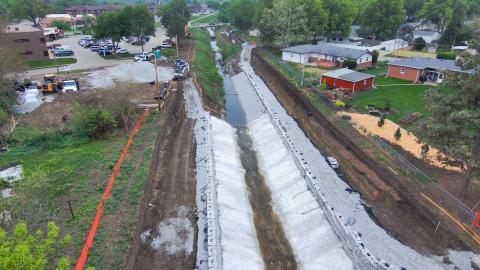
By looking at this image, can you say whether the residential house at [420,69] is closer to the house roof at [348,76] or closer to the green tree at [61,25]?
the house roof at [348,76]

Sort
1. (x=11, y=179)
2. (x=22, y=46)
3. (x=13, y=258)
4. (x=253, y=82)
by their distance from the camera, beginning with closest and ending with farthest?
1. (x=13, y=258)
2. (x=11, y=179)
3. (x=253, y=82)
4. (x=22, y=46)

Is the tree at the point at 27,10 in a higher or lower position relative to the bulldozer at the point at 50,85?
higher

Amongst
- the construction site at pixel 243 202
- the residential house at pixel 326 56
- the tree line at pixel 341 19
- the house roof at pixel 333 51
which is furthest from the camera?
the tree line at pixel 341 19

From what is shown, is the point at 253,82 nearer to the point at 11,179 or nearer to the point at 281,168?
the point at 281,168

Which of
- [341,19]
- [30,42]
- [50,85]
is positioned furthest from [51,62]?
[341,19]

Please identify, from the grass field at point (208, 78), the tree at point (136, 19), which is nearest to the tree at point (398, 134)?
the grass field at point (208, 78)

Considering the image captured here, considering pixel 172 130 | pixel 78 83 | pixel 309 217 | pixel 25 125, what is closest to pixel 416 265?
pixel 309 217

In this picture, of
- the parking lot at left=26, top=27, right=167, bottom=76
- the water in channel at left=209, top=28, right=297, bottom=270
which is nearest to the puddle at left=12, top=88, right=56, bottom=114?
the parking lot at left=26, top=27, right=167, bottom=76
